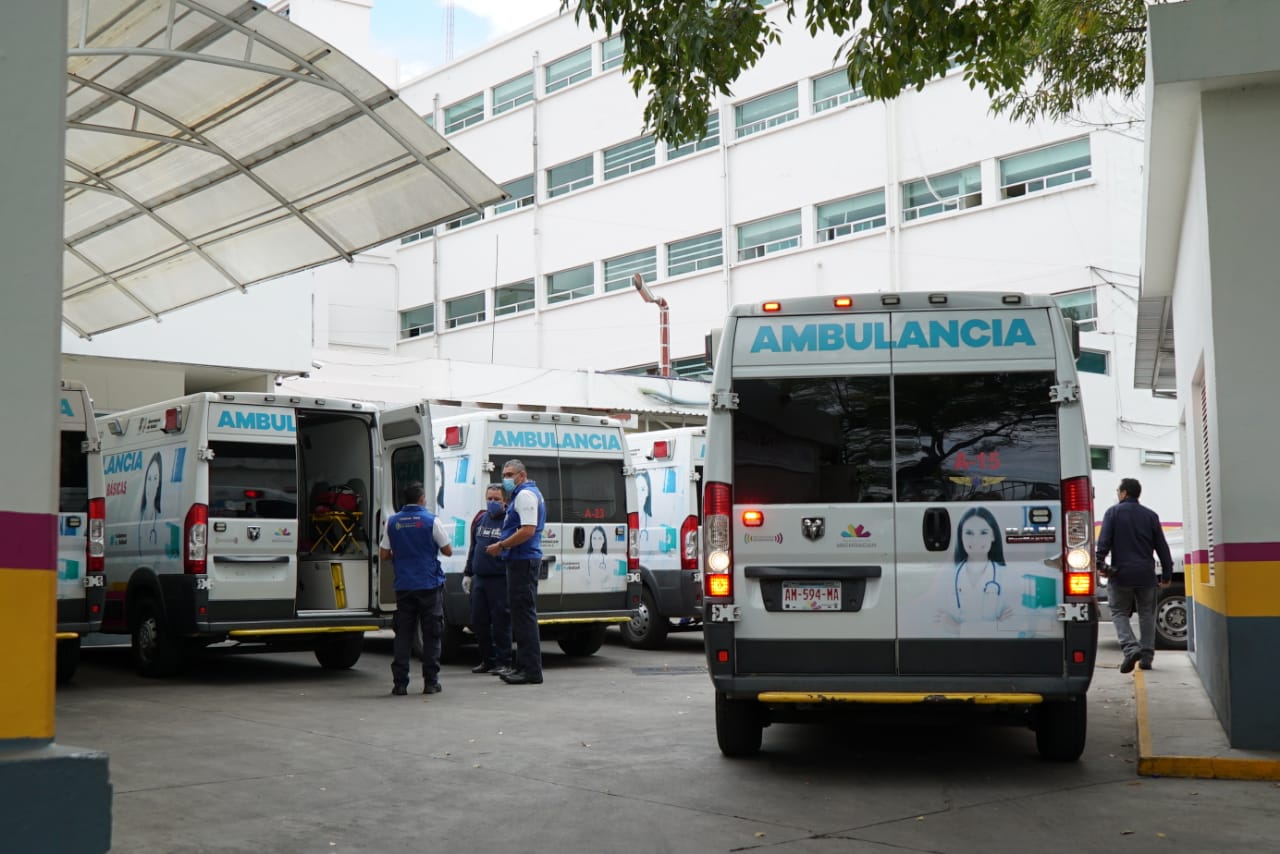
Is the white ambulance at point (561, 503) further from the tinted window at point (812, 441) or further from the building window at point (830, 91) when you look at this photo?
the building window at point (830, 91)

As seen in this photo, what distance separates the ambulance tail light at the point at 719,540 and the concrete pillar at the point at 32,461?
4275 millimetres

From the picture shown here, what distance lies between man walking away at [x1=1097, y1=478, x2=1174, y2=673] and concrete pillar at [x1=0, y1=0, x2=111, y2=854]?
1097 cm

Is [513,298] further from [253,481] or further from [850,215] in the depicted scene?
[253,481]

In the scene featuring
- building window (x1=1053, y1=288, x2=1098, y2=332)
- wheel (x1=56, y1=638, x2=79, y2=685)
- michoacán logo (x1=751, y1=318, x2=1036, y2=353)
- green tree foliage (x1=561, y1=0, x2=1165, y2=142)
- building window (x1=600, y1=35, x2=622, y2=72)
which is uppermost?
building window (x1=600, y1=35, x2=622, y2=72)

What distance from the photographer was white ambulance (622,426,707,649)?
49.9ft

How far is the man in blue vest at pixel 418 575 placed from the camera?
38.6 feet

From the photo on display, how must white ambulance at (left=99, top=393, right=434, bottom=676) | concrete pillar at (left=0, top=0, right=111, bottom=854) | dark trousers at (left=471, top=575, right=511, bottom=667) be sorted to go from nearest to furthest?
concrete pillar at (left=0, top=0, right=111, bottom=854) < white ambulance at (left=99, top=393, right=434, bottom=676) < dark trousers at (left=471, top=575, right=511, bottom=667)

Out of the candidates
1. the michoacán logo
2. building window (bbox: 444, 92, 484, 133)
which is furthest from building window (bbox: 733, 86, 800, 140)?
the michoacán logo

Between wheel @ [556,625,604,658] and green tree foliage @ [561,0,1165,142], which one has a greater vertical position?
green tree foliage @ [561,0,1165,142]

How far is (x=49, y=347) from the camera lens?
351cm

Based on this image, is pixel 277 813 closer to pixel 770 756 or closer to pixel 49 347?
pixel 770 756

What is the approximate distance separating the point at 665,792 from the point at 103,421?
9505mm

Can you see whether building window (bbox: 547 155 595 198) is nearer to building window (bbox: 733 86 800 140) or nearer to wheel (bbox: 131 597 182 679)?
building window (bbox: 733 86 800 140)

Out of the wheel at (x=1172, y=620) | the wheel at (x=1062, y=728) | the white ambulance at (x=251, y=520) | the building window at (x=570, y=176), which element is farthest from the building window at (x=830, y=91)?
the wheel at (x=1062, y=728)
